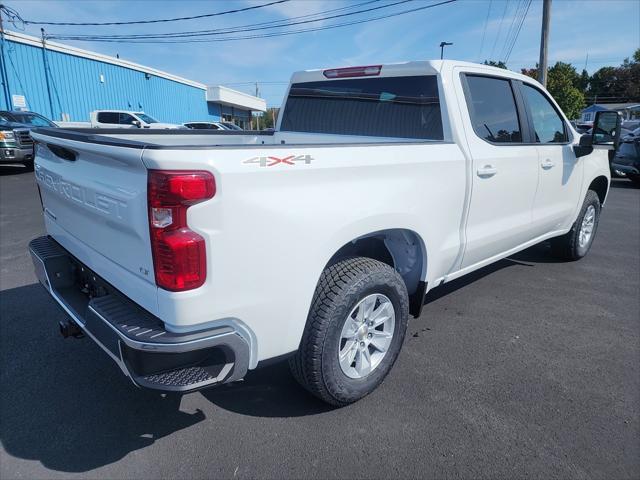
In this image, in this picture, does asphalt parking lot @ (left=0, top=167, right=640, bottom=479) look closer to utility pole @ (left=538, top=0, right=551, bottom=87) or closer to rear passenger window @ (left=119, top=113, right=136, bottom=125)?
utility pole @ (left=538, top=0, right=551, bottom=87)

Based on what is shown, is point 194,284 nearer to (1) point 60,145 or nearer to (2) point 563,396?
(1) point 60,145

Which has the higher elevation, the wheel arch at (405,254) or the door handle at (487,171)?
the door handle at (487,171)

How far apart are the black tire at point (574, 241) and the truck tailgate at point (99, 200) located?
16.2 ft

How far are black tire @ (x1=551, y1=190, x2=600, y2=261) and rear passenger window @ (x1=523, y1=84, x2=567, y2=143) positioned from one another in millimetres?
1151

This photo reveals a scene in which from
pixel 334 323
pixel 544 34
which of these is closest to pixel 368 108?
pixel 334 323

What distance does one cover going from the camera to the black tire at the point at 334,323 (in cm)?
240

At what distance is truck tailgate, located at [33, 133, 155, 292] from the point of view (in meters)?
1.96

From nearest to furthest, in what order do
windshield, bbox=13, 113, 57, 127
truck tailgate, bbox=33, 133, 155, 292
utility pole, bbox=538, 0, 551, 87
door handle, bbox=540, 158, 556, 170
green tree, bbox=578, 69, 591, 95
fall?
truck tailgate, bbox=33, 133, 155, 292 < door handle, bbox=540, 158, 556, 170 < windshield, bbox=13, 113, 57, 127 < utility pole, bbox=538, 0, 551, 87 < green tree, bbox=578, 69, 591, 95

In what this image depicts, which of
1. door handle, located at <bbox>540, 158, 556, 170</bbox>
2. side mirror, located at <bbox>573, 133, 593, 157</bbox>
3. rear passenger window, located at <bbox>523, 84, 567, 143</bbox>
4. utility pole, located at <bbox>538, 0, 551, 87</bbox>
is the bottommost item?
door handle, located at <bbox>540, 158, 556, 170</bbox>

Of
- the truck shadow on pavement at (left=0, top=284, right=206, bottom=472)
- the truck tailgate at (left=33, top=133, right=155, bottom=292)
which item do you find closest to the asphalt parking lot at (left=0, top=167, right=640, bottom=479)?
the truck shadow on pavement at (left=0, top=284, right=206, bottom=472)

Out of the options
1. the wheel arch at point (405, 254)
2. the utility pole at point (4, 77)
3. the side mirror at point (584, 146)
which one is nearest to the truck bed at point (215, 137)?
the wheel arch at point (405, 254)

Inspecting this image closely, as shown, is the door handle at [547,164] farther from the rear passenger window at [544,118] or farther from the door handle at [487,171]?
the door handle at [487,171]

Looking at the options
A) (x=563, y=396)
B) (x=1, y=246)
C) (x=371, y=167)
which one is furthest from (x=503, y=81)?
(x=1, y=246)

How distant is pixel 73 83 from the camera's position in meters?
22.1
